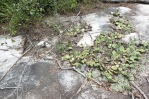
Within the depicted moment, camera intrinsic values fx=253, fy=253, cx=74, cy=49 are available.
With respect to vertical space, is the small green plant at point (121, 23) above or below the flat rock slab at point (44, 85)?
above

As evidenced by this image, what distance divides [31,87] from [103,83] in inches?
33.9

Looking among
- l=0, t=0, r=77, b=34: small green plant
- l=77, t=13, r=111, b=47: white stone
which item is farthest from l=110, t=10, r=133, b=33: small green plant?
l=0, t=0, r=77, b=34: small green plant

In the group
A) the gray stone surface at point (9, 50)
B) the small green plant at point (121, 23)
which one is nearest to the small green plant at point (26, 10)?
the gray stone surface at point (9, 50)

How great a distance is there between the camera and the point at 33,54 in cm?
365

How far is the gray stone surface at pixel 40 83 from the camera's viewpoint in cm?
290

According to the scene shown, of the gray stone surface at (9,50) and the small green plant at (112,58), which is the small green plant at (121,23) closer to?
the small green plant at (112,58)

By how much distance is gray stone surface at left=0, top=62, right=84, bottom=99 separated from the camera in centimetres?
290

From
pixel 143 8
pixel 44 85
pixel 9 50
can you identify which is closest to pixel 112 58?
pixel 44 85

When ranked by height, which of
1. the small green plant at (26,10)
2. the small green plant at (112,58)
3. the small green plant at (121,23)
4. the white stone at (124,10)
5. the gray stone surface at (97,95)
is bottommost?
the gray stone surface at (97,95)

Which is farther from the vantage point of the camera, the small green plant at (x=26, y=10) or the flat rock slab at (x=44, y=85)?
the small green plant at (x=26, y=10)

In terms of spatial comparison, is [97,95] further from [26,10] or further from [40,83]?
[26,10]

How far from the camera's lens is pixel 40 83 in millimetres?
3076

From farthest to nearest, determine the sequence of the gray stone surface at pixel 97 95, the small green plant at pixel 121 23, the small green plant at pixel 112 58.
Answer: the small green plant at pixel 121 23
the small green plant at pixel 112 58
the gray stone surface at pixel 97 95

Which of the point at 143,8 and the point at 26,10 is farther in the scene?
the point at 143,8
